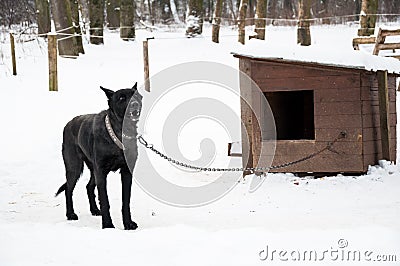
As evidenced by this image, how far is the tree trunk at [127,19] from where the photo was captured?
816 inches

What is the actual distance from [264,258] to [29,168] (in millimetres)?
5675

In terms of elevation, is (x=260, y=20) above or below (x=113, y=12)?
below

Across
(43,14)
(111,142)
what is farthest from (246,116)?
(43,14)

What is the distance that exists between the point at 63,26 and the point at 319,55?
36.4 ft

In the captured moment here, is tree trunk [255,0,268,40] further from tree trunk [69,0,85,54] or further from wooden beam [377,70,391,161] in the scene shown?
wooden beam [377,70,391,161]

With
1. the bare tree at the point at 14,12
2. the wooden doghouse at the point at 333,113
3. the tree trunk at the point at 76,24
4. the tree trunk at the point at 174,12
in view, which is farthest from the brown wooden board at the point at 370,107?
the tree trunk at the point at 174,12

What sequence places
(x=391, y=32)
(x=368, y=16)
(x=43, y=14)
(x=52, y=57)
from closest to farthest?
(x=52, y=57)
(x=391, y=32)
(x=368, y=16)
(x=43, y=14)

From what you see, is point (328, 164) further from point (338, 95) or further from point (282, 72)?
point (282, 72)

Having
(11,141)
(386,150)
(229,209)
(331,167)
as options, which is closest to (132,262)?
(229,209)

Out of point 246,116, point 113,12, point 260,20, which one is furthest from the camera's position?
point 113,12

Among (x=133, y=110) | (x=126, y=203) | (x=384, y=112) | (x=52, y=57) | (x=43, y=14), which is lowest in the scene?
(x=126, y=203)

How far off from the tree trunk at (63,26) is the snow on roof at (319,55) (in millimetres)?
9987

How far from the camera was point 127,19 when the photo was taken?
2125 centimetres

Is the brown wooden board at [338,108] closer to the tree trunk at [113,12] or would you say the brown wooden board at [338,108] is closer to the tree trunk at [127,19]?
the tree trunk at [127,19]
